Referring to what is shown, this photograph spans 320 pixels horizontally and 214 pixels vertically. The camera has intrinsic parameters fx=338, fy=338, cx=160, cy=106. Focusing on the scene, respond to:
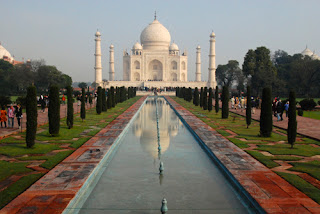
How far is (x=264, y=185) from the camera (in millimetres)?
5035

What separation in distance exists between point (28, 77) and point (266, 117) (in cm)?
2862

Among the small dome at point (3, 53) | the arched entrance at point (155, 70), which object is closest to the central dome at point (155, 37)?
the arched entrance at point (155, 70)

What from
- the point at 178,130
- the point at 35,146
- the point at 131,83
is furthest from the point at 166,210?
the point at 131,83

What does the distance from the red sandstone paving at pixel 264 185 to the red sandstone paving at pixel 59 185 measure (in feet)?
8.09

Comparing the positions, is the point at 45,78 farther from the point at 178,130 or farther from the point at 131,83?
the point at 178,130

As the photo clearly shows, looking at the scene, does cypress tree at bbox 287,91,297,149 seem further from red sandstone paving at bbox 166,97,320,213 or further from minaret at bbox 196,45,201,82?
minaret at bbox 196,45,201,82

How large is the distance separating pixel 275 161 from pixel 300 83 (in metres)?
28.4

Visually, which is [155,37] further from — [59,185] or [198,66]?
[59,185]

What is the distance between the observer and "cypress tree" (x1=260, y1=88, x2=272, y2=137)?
9.59 meters

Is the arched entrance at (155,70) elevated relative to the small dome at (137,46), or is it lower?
lower

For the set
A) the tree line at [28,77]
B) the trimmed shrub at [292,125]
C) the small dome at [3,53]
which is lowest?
the trimmed shrub at [292,125]

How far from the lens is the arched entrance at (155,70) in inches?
2180

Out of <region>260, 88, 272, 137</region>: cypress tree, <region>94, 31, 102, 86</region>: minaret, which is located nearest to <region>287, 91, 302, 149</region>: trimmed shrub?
<region>260, 88, 272, 137</region>: cypress tree

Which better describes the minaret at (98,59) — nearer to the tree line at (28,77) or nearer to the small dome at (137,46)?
the tree line at (28,77)
